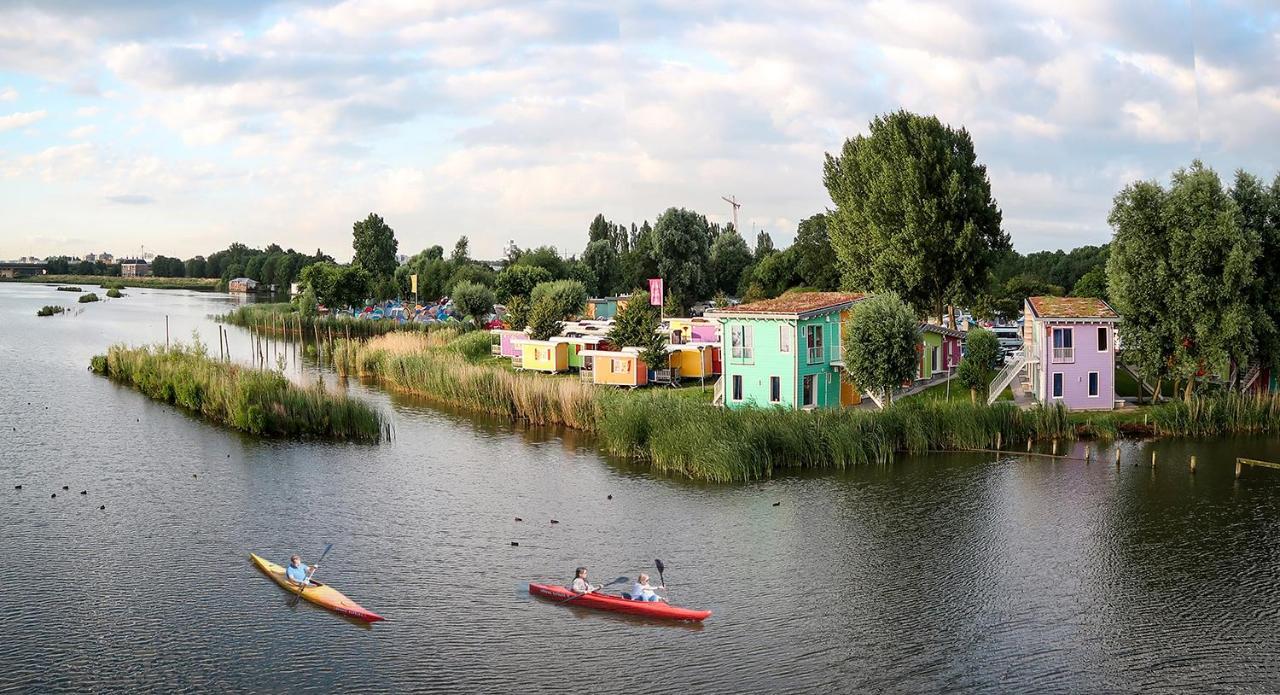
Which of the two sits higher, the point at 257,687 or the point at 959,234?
the point at 959,234

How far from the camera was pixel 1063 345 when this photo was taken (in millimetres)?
50562

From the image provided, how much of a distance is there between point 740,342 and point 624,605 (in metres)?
26.8

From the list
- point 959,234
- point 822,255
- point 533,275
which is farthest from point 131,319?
point 959,234

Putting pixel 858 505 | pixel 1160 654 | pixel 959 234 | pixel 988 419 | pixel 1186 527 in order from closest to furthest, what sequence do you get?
pixel 1160 654 → pixel 1186 527 → pixel 858 505 → pixel 988 419 → pixel 959 234

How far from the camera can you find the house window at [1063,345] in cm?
5038

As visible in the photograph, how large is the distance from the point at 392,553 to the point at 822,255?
73.3 meters

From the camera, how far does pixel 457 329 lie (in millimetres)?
91375

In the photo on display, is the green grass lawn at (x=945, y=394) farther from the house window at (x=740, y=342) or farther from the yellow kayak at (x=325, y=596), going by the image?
the yellow kayak at (x=325, y=596)

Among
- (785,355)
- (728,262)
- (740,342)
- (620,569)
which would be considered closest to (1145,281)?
(785,355)

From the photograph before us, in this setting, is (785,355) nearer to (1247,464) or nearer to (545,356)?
(1247,464)

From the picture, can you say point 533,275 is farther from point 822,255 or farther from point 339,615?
point 339,615

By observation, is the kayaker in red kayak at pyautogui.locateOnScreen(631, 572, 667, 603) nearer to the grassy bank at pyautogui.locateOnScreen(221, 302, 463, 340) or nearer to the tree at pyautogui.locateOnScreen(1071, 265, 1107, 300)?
the grassy bank at pyautogui.locateOnScreen(221, 302, 463, 340)

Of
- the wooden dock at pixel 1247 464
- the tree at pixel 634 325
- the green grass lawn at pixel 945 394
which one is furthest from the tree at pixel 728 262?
the wooden dock at pixel 1247 464

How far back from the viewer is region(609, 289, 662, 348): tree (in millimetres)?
61125
